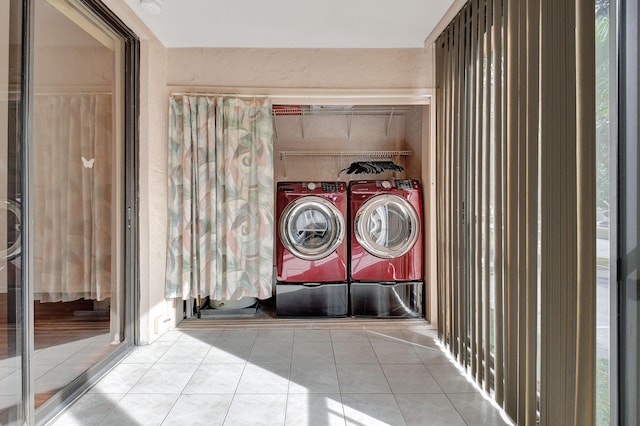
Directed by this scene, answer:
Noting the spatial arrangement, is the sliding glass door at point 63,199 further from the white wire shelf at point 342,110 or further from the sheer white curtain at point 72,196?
the white wire shelf at point 342,110

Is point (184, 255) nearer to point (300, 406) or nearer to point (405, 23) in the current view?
point (300, 406)

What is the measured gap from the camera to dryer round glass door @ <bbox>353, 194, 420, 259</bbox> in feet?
10.1

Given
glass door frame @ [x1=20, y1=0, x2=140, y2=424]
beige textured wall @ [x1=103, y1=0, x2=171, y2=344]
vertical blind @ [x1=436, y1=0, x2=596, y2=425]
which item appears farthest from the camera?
beige textured wall @ [x1=103, y1=0, x2=171, y2=344]

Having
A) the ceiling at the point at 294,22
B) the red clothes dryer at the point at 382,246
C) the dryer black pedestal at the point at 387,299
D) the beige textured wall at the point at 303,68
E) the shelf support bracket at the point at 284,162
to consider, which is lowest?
the dryer black pedestal at the point at 387,299

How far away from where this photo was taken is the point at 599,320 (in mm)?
1234

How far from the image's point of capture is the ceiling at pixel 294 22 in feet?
7.64

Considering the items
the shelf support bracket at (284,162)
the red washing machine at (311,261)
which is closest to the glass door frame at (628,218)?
the red washing machine at (311,261)

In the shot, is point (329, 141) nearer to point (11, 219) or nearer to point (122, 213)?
point (122, 213)

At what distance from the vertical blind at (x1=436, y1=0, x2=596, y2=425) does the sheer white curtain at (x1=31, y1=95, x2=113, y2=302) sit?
2184mm

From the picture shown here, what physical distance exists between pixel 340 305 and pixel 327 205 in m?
0.88

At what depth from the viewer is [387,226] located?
10.5 ft

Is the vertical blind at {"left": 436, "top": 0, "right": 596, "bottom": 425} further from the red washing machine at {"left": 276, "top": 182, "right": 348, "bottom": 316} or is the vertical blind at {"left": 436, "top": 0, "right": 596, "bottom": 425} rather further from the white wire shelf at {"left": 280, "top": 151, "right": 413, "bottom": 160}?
the white wire shelf at {"left": 280, "top": 151, "right": 413, "bottom": 160}

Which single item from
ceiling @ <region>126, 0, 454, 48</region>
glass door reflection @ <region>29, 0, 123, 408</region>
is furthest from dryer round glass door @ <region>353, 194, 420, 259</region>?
glass door reflection @ <region>29, 0, 123, 408</region>

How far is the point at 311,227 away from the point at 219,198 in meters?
0.83
